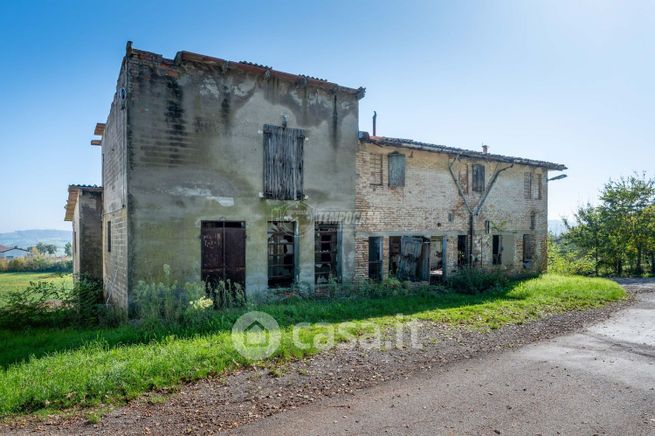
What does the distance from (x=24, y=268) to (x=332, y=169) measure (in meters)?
30.5

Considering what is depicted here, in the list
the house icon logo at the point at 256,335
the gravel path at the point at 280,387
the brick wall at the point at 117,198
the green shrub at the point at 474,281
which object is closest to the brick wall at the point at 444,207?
the green shrub at the point at 474,281

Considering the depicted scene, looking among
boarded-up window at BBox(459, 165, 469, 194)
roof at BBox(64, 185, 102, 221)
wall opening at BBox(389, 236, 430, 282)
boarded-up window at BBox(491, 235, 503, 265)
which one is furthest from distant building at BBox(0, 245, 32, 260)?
boarded-up window at BBox(491, 235, 503, 265)

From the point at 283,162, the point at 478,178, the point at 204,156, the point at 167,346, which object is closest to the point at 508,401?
the point at 167,346

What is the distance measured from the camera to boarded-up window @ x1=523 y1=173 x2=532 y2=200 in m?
Answer: 17.2

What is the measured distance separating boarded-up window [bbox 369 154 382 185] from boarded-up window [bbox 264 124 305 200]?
9.23 ft

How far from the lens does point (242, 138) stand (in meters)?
10.4

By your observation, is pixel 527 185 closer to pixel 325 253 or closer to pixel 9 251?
pixel 325 253

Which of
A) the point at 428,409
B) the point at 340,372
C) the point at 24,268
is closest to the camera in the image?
the point at 428,409

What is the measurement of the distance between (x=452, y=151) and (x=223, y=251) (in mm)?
9480

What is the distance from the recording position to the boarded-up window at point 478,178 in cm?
1545

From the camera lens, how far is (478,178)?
613 inches

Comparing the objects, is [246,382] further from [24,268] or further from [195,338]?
[24,268]

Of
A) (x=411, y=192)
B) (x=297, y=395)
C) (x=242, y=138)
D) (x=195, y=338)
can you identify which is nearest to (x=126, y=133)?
(x=242, y=138)

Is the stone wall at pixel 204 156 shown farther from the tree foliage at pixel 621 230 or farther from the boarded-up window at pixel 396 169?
the tree foliage at pixel 621 230
